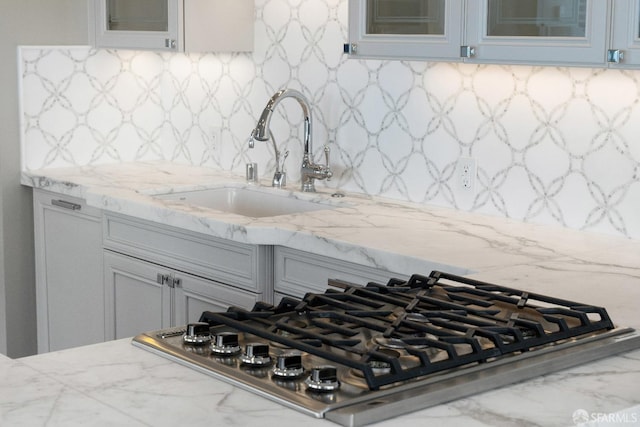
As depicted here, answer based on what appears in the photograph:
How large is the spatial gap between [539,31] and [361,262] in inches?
30.9

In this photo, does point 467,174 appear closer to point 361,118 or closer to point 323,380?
point 361,118

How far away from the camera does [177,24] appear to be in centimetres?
371

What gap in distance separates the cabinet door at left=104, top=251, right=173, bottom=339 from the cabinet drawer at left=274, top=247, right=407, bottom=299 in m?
0.57

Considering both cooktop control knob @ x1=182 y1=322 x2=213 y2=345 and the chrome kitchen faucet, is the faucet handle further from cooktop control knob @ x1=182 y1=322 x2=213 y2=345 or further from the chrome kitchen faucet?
cooktop control knob @ x1=182 y1=322 x2=213 y2=345

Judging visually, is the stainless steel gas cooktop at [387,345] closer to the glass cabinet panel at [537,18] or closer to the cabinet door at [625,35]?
the cabinet door at [625,35]

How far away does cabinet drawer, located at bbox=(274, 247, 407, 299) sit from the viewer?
278cm

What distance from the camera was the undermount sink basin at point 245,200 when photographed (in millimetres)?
3672

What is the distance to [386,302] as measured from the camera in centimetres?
194

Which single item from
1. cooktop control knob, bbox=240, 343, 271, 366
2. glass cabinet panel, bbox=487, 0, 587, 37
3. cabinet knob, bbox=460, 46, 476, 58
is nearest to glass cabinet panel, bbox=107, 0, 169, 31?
cabinet knob, bbox=460, 46, 476, 58

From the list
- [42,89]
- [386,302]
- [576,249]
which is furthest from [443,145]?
[42,89]

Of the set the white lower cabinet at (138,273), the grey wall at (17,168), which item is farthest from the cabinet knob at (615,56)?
the grey wall at (17,168)

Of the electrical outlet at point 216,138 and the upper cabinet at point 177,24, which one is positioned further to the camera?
the electrical outlet at point 216,138

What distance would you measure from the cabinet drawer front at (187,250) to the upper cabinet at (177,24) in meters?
0.73

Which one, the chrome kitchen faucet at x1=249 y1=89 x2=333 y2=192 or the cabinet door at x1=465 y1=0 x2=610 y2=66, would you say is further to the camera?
the chrome kitchen faucet at x1=249 y1=89 x2=333 y2=192
